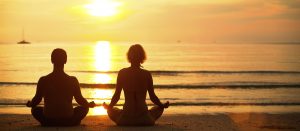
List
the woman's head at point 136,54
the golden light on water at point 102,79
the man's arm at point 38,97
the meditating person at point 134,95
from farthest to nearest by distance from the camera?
the golden light on water at point 102,79 < the meditating person at point 134,95 < the man's arm at point 38,97 < the woman's head at point 136,54

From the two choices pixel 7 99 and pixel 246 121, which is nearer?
pixel 246 121

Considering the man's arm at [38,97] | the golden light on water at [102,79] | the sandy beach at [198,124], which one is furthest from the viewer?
the golden light on water at [102,79]

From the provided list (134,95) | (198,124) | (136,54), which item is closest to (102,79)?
(198,124)

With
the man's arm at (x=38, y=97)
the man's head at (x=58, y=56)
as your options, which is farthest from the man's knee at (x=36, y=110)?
the man's head at (x=58, y=56)

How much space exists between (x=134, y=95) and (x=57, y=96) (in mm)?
1529

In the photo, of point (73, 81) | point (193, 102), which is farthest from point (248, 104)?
point (73, 81)

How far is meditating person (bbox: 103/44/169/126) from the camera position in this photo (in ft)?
31.8

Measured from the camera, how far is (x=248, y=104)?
1844cm

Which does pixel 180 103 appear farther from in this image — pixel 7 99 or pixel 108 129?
pixel 108 129

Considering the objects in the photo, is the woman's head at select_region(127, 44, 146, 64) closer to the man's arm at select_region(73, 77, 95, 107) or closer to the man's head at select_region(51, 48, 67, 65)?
the man's arm at select_region(73, 77, 95, 107)

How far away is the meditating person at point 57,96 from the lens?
9.46 metres

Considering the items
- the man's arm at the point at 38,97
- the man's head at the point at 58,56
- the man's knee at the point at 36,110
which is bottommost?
the man's knee at the point at 36,110

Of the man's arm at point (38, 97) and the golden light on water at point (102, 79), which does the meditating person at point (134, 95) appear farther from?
the golden light on water at point (102, 79)

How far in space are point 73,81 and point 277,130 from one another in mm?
4588
